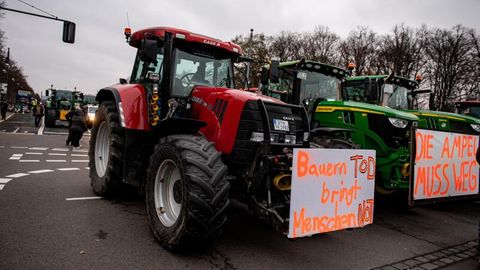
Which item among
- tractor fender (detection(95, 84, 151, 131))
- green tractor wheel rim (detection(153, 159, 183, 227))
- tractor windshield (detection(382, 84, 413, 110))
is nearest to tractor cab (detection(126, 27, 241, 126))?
tractor fender (detection(95, 84, 151, 131))

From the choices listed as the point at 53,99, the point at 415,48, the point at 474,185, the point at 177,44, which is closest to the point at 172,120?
the point at 177,44

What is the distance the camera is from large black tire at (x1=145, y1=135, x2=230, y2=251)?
11.1ft

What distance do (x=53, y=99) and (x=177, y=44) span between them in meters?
24.9

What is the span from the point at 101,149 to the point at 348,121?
15.4 ft

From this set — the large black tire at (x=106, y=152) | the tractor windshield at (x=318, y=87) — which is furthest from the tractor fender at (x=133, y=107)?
the tractor windshield at (x=318, y=87)

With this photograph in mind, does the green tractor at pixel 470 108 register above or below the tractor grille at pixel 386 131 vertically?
above

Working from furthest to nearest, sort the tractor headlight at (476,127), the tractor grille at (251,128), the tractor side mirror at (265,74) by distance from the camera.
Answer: the tractor headlight at (476,127) → the tractor side mirror at (265,74) → the tractor grille at (251,128)

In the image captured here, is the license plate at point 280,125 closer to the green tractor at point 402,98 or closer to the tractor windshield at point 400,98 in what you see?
the green tractor at point 402,98

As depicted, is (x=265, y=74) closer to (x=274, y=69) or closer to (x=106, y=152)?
(x=274, y=69)

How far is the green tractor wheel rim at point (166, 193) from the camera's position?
162 inches

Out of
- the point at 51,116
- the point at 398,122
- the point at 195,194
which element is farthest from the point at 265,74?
the point at 51,116

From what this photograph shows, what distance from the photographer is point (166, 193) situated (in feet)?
13.9

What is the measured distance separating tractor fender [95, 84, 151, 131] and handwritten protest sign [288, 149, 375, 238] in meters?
2.54

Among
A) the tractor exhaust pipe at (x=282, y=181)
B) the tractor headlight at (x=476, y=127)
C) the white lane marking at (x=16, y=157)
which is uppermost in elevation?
the tractor headlight at (x=476, y=127)
